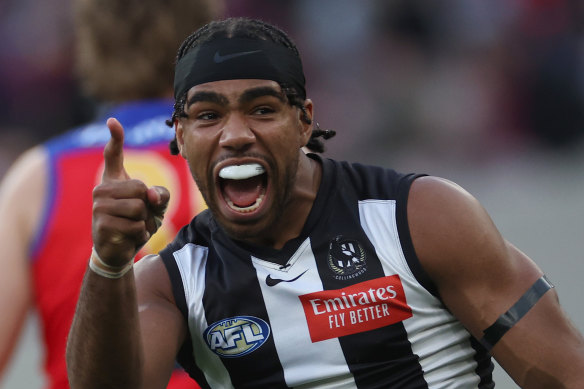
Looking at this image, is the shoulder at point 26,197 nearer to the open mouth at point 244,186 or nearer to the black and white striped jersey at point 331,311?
the black and white striped jersey at point 331,311

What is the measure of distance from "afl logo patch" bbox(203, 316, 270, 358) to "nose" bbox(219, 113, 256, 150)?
20.2 inches

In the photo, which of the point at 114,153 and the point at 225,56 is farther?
the point at 225,56

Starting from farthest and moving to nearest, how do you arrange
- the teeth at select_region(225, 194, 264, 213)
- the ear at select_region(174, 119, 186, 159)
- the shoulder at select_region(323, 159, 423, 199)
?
the ear at select_region(174, 119, 186, 159)
the shoulder at select_region(323, 159, 423, 199)
the teeth at select_region(225, 194, 264, 213)

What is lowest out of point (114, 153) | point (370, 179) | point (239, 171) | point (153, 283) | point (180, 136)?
point (153, 283)

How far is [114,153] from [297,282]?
0.71m

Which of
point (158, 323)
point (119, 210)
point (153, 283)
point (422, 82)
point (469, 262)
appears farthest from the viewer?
point (422, 82)

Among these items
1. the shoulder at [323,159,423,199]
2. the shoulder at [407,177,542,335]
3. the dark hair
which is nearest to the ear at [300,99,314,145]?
the dark hair

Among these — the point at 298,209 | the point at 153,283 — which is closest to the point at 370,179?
the point at 298,209

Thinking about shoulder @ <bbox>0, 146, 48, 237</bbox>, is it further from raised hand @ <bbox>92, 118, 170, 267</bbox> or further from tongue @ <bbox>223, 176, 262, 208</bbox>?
raised hand @ <bbox>92, 118, 170, 267</bbox>

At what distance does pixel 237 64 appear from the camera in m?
3.04

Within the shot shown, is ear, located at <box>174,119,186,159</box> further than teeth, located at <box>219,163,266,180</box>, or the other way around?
ear, located at <box>174,119,186,159</box>

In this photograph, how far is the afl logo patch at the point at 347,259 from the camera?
2.99 meters

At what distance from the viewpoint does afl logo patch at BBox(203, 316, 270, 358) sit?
2.98 metres

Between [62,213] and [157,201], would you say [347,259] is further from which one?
[62,213]
